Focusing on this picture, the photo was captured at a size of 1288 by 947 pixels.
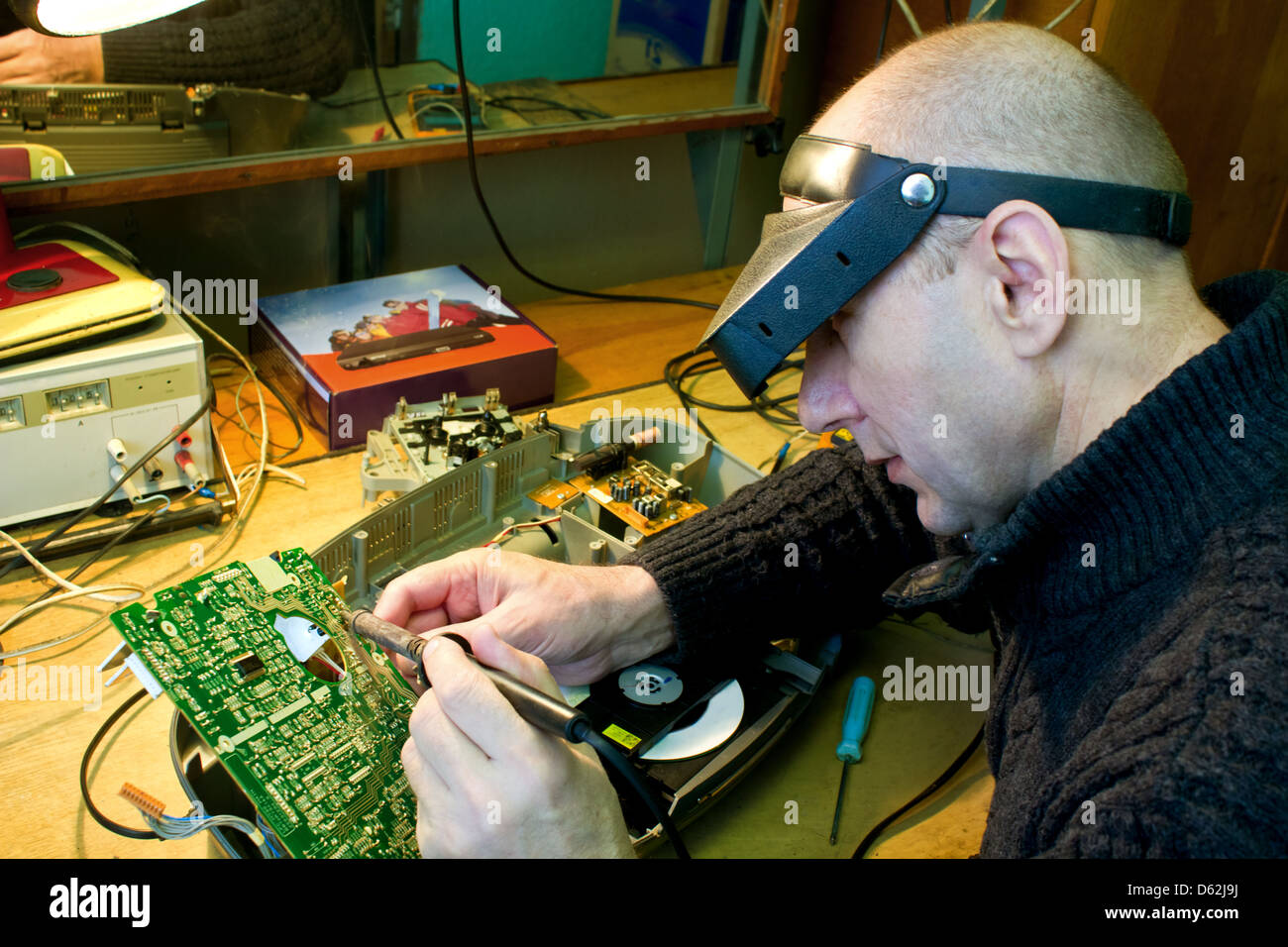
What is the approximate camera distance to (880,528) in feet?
4.39

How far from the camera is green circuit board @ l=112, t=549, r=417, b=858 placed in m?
0.88

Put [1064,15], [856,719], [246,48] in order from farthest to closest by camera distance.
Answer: [1064,15] < [246,48] < [856,719]

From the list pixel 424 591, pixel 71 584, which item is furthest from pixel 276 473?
pixel 424 591

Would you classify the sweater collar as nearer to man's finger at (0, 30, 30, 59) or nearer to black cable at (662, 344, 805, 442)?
black cable at (662, 344, 805, 442)

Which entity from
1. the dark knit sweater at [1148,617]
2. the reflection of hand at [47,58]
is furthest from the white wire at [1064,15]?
the reflection of hand at [47,58]

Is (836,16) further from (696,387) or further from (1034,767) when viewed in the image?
(1034,767)

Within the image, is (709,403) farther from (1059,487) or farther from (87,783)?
(87,783)

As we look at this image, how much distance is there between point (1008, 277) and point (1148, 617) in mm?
310

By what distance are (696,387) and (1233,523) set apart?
1.08m

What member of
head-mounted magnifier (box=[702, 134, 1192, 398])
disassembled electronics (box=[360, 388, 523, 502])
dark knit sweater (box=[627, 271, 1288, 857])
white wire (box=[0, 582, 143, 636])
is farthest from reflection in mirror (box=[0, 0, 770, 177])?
dark knit sweater (box=[627, 271, 1288, 857])

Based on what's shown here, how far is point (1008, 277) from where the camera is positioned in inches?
34.4

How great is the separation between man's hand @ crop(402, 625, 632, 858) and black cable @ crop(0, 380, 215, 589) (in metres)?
0.66

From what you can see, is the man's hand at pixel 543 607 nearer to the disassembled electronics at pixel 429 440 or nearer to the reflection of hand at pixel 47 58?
the disassembled electronics at pixel 429 440
